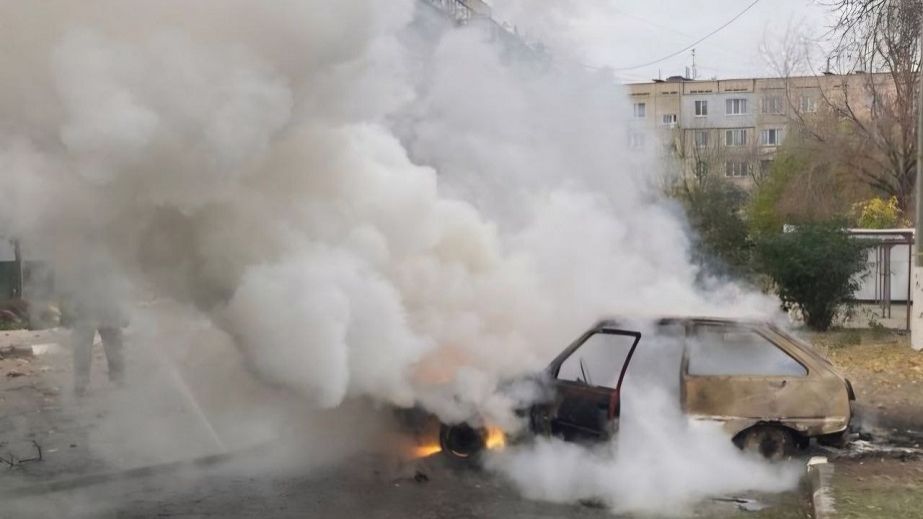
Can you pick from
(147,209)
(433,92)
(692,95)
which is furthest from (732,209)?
(692,95)

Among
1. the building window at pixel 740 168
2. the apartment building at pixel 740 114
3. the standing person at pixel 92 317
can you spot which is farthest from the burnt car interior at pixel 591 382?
the building window at pixel 740 168

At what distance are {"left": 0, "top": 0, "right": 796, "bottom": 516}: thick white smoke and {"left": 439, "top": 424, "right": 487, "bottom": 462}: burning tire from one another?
0.23m

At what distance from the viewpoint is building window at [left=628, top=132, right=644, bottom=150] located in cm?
969

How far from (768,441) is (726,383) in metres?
0.62

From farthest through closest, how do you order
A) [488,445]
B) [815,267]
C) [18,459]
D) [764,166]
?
[764,166]
[815,267]
[18,459]
[488,445]

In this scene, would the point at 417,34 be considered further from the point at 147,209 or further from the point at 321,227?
the point at 147,209

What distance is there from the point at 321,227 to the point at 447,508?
2.25 m

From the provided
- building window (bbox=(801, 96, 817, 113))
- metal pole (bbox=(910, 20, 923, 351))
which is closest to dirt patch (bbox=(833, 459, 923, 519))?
metal pole (bbox=(910, 20, 923, 351))

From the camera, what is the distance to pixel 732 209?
62.1 feet

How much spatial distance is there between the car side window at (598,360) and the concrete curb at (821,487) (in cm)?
167

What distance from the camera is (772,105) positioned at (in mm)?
36094

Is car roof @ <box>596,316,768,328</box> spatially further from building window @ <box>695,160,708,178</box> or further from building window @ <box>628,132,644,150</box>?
building window @ <box>695,160,708,178</box>

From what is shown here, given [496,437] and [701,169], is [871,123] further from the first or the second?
[496,437]

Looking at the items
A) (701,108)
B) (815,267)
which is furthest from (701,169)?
(701,108)
